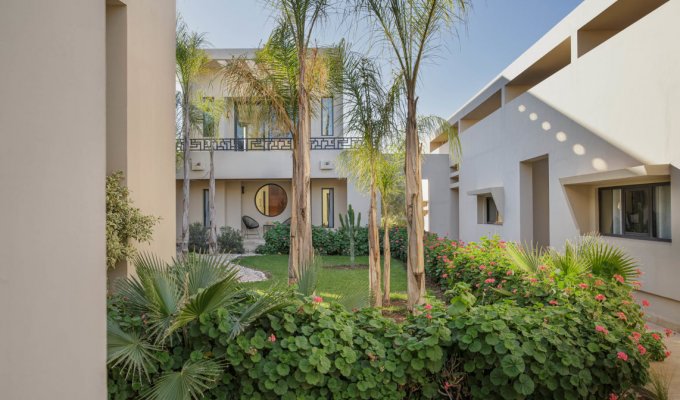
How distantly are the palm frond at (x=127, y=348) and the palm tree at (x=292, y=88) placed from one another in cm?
320

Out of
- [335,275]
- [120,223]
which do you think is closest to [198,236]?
[335,275]

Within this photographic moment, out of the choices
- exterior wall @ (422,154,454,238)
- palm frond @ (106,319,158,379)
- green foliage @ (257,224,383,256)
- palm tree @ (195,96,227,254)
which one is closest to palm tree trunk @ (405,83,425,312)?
palm frond @ (106,319,158,379)

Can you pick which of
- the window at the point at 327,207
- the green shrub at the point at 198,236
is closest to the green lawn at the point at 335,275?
the green shrub at the point at 198,236

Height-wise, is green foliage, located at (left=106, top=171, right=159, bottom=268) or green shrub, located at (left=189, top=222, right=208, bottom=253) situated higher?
green foliage, located at (left=106, top=171, right=159, bottom=268)

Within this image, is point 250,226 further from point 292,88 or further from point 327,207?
point 292,88

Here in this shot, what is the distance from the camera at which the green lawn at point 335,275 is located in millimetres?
10023

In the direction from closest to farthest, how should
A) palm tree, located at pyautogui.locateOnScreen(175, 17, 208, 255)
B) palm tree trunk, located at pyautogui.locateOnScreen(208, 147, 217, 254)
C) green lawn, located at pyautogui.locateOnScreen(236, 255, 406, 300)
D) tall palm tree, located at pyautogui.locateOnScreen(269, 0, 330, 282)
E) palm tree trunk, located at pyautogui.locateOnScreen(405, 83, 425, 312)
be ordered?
palm tree trunk, located at pyautogui.locateOnScreen(405, 83, 425, 312) < tall palm tree, located at pyautogui.locateOnScreen(269, 0, 330, 282) < green lawn, located at pyautogui.locateOnScreen(236, 255, 406, 300) < palm tree, located at pyautogui.locateOnScreen(175, 17, 208, 255) < palm tree trunk, located at pyautogui.locateOnScreen(208, 147, 217, 254)

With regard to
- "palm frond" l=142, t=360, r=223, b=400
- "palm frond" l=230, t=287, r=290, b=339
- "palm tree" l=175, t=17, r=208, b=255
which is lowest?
"palm frond" l=142, t=360, r=223, b=400

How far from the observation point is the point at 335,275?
40.6 feet

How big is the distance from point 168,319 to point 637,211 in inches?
323

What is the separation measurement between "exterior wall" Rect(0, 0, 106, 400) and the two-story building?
49.3 feet

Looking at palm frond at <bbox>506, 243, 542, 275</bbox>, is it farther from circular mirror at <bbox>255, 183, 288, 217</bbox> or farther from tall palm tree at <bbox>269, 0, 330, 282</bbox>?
circular mirror at <bbox>255, 183, 288, 217</bbox>

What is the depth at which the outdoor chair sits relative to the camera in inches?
A: 803

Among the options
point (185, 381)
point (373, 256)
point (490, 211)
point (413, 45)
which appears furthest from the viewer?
point (490, 211)
